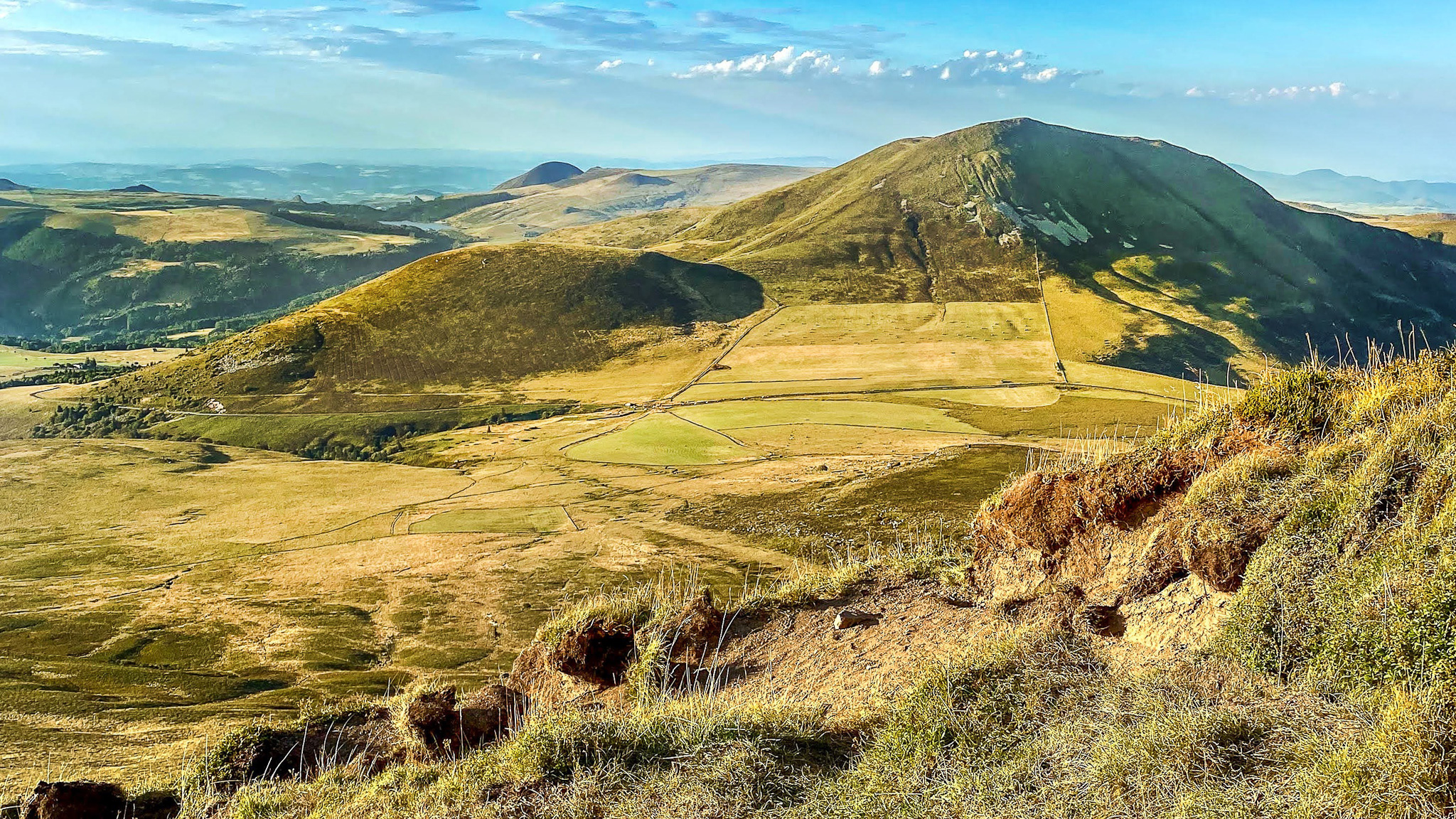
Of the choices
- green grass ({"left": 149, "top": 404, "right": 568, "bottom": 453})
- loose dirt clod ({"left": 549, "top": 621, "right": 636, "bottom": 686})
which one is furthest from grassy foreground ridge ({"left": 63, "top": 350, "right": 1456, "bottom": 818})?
green grass ({"left": 149, "top": 404, "right": 568, "bottom": 453})

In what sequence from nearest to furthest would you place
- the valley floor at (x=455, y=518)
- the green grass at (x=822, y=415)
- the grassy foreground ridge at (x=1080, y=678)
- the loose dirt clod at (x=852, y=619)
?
the grassy foreground ridge at (x=1080, y=678)
the loose dirt clod at (x=852, y=619)
the valley floor at (x=455, y=518)
the green grass at (x=822, y=415)

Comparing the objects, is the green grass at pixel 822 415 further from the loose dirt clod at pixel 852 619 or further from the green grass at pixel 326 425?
the loose dirt clod at pixel 852 619

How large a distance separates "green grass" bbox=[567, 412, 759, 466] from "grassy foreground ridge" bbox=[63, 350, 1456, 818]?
75804mm

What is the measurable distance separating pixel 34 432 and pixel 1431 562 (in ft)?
513

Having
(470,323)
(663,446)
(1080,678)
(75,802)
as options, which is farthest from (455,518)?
(470,323)

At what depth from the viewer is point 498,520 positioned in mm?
75438

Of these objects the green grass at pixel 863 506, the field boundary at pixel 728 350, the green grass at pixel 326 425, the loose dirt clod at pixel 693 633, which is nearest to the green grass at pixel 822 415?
the field boundary at pixel 728 350

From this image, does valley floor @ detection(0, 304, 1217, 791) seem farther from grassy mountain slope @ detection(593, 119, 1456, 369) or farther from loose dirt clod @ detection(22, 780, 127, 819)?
grassy mountain slope @ detection(593, 119, 1456, 369)

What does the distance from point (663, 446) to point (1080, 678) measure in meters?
88.5

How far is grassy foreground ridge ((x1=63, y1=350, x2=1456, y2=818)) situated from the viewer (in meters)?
7.65

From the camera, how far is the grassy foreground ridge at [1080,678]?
765 cm

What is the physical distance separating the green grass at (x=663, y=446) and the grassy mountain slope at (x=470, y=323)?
3901cm

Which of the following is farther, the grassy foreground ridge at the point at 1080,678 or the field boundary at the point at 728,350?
the field boundary at the point at 728,350

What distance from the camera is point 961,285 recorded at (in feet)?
571
